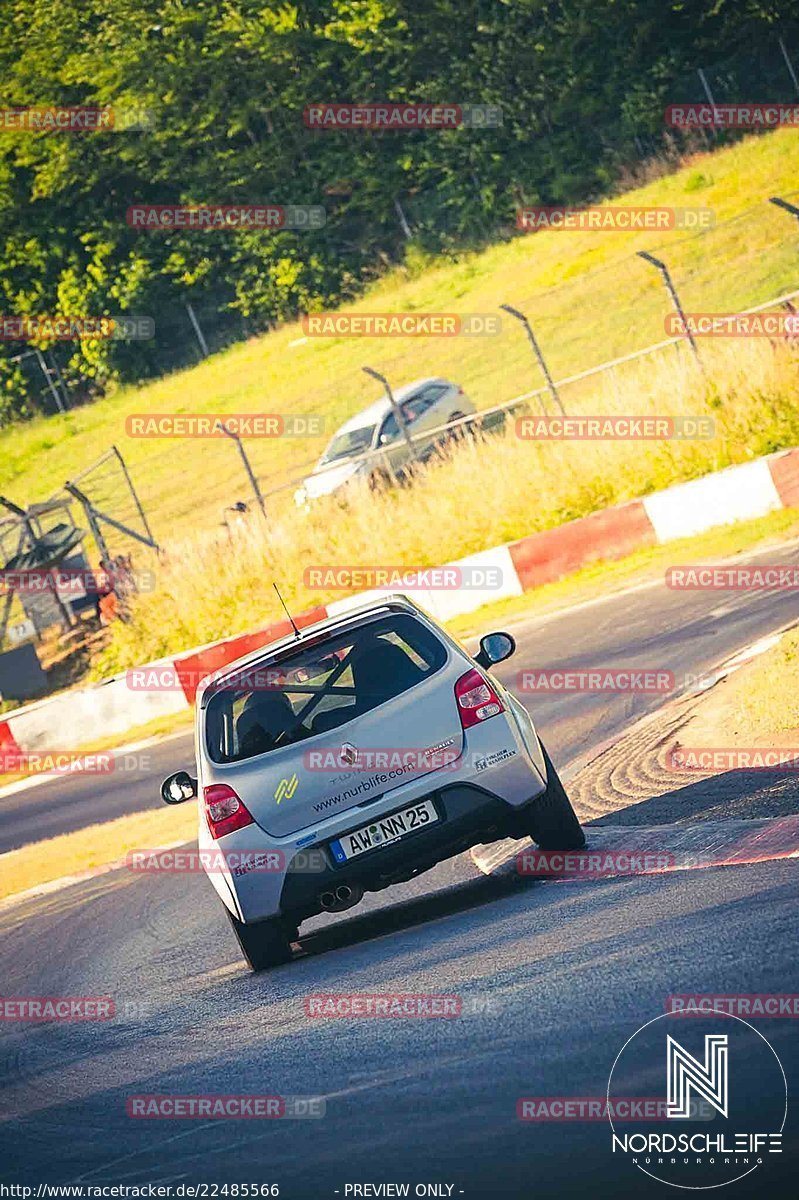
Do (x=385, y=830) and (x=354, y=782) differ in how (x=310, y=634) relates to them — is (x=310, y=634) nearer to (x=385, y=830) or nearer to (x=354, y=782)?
(x=354, y=782)

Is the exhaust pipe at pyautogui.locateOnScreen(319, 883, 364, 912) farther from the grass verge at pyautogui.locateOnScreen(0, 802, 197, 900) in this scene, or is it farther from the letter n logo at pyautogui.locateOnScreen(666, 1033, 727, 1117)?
the grass verge at pyautogui.locateOnScreen(0, 802, 197, 900)

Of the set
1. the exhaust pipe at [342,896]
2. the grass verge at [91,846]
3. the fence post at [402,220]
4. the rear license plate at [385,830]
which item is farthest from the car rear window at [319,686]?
the fence post at [402,220]

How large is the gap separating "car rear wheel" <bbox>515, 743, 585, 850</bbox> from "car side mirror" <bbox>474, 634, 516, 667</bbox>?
831 millimetres

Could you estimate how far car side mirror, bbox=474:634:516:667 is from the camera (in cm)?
905

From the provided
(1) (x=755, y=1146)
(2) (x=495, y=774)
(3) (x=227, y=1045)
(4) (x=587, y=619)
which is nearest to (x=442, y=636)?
(2) (x=495, y=774)

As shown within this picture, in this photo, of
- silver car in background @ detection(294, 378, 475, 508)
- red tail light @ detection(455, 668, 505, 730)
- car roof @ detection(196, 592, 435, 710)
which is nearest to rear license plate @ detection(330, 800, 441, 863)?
red tail light @ detection(455, 668, 505, 730)

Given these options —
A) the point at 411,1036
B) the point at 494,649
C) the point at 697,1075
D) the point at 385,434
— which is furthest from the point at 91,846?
the point at 385,434

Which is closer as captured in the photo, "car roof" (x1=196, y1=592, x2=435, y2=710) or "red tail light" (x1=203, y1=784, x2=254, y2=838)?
"red tail light" (x1=203, y1=784, x2=254, y2=838)

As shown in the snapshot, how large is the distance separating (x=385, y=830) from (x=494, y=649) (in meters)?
1.55

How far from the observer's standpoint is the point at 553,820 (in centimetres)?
828

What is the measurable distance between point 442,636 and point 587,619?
9057 millimetres

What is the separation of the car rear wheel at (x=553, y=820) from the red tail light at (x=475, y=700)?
0.35 m

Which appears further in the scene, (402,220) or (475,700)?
(402,220)

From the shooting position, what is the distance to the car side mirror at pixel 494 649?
9055mm
